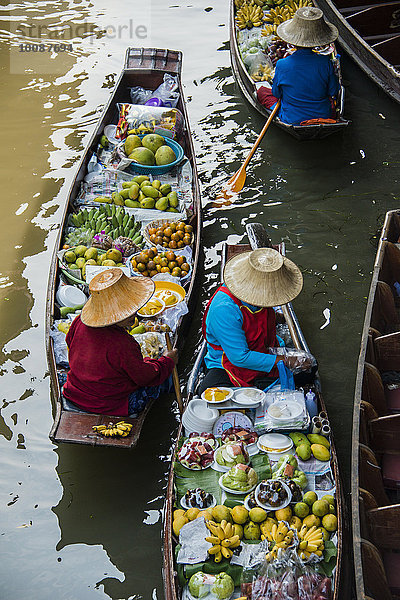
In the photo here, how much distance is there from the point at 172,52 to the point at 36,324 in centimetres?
385

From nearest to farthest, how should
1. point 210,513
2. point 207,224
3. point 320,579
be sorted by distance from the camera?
point 320,579, point 210,513, point 207,224

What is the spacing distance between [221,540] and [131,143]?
170 inches

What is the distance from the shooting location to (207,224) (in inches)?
261

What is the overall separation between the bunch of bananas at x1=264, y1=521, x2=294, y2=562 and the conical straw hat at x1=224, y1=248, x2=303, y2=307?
128cm

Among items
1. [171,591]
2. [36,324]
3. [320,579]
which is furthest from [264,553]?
[36,324]

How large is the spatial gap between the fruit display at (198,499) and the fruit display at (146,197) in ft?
10.0

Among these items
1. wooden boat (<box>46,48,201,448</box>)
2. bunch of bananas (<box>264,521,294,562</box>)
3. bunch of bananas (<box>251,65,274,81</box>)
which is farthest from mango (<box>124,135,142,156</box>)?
bunch of bananas (<box>264,521,294,562</box>)

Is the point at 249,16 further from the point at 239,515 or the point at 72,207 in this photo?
the point at 239,515

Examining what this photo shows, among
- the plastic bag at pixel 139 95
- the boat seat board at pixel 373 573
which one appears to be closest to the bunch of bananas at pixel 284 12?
the plastic bag at pixel 139 95

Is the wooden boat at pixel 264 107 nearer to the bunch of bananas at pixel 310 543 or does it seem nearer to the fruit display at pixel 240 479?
the fruit display at pixel 240 479

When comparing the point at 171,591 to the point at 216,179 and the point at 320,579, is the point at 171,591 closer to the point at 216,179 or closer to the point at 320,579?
the point at 320,579

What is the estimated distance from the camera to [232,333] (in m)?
3.93

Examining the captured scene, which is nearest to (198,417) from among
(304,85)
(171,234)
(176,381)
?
(176,381)

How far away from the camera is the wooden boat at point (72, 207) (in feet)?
12.9
